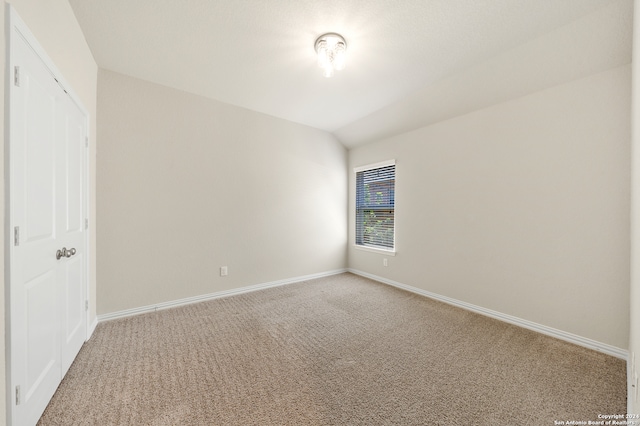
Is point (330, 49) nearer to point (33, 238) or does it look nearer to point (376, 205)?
point (33, 238)

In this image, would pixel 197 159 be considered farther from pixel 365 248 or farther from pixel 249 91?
pixel 365 248

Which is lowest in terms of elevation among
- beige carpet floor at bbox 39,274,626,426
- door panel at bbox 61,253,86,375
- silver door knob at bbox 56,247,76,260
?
beige carpet floor at bbox 39,274,626,426

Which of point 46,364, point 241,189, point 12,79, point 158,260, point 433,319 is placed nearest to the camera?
point 12,79

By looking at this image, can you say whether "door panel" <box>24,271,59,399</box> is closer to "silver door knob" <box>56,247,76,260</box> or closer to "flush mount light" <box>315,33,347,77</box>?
"silver door knob" <box>56,247,76,260</box>

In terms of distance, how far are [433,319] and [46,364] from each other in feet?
10.3

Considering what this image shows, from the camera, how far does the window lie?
398 cm

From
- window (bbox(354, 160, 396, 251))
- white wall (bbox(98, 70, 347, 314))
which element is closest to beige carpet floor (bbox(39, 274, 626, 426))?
white wall (bbox(98, 70, 347, 314))

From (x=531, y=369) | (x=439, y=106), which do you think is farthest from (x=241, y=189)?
(x=531, y=369)

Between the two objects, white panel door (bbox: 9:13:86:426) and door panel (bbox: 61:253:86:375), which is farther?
door panel (bbox: 61:253:86:375)

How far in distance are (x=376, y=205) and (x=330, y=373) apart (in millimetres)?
2922

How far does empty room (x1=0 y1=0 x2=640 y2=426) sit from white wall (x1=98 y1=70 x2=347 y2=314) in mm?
25

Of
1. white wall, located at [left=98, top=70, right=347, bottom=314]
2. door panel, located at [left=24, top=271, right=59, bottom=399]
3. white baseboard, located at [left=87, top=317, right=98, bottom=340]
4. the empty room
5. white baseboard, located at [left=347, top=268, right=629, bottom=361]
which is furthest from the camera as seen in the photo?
white wall, located at [left=98, top=70, right=347, bottom=314]

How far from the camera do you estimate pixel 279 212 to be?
385cm

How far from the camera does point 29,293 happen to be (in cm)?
126
